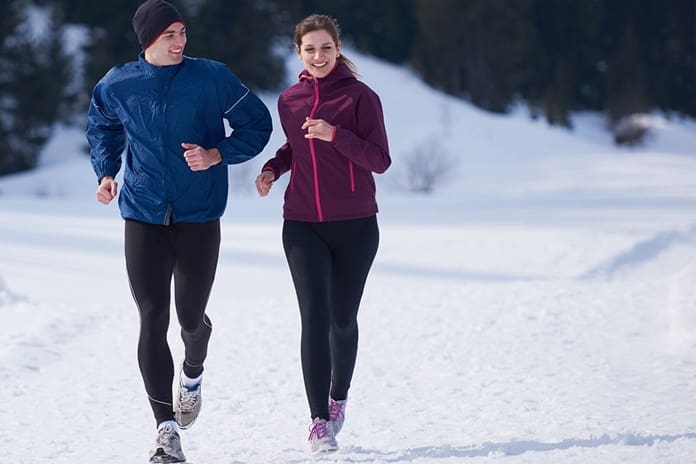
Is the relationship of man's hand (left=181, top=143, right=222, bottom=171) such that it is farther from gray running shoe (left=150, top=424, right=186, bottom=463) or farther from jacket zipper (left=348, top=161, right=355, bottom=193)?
gray running shoe (left=150, top=424, right=186, bottom=463)

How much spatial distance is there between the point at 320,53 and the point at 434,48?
42.6 metres

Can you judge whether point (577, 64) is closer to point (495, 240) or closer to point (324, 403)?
point (495, 240)

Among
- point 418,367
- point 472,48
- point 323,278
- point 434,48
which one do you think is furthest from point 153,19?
point 472,48

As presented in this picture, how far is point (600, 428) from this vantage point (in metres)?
4.79

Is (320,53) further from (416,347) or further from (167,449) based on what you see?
(416,347)

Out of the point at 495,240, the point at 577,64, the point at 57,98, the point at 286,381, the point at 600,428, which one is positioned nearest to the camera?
the point at 600,428

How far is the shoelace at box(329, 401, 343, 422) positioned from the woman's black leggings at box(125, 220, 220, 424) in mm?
653

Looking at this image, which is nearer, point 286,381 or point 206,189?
point 206,189

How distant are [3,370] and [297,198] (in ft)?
9.60

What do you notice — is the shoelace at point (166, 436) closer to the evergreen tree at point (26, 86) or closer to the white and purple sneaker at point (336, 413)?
the white and purple sneaker at point (336, 413)

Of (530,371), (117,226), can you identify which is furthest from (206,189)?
(117,226)

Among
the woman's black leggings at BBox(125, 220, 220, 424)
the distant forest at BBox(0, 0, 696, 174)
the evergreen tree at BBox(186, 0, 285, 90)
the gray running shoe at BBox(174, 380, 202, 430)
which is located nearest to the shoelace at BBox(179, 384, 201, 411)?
the gray running shoe at BBox(174, 380, 202, 430)

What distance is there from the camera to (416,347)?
707cm

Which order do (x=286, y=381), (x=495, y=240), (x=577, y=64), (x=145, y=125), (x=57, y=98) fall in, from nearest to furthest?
(x=145, y=125), (x=286, y=381), (x=495, y=240), (x=57, y=98), (x=577, y=64)
